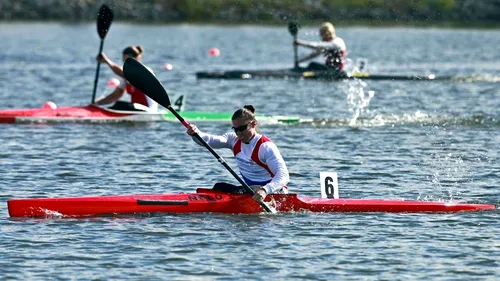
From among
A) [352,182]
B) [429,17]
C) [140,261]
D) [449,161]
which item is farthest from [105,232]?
[429,17]

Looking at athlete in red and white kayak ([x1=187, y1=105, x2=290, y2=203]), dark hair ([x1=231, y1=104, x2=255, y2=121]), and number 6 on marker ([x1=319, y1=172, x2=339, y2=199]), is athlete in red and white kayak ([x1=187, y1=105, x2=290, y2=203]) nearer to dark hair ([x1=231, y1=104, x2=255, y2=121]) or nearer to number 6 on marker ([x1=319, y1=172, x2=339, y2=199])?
dark hair ([x1=231, y1=104, x2=255, y2=121])

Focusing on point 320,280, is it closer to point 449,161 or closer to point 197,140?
point 197,140

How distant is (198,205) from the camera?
1555cm

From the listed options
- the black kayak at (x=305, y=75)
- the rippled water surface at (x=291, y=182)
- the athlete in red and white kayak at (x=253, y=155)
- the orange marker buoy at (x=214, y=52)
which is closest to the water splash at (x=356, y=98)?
the rippled water surface at (x=291, y=182)

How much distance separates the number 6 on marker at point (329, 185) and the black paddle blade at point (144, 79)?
7.56 feet

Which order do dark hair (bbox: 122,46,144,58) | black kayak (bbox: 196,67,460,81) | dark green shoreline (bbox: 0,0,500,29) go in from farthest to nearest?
dark green shoreline (bbox: 0,0,500,29)
black kayak (bbox: 196,67,460,81)
dark hair (bbox: 122,46,144,58)

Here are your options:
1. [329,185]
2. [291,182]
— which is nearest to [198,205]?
[329,185]

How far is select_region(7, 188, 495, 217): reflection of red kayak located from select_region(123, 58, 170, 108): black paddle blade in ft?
5.44

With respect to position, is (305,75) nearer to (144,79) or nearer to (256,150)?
(144,79)

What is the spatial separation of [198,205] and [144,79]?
212 cm

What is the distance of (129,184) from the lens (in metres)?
18.6

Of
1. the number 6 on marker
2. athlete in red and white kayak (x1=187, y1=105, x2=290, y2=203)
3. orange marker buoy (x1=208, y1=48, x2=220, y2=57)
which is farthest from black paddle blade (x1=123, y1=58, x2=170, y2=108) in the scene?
orange marker buoy (x1=208, y1=48, x2=220, y2=57)

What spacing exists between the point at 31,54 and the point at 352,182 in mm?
34388

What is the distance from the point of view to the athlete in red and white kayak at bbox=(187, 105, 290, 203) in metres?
15.2
